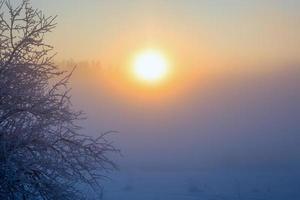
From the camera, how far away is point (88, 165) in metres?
11.7

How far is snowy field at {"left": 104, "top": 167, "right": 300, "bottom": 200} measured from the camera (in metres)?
26.1

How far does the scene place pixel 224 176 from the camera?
3653cm

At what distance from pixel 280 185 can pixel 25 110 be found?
861 inches

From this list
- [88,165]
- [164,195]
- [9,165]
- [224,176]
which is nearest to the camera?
[9,165]

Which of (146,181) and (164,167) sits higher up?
(164,167)

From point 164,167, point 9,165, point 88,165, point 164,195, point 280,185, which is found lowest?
point 9,165

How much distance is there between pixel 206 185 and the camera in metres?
31.1

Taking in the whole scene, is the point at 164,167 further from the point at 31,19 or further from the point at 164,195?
the point at 31,19

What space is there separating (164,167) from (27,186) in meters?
31.9

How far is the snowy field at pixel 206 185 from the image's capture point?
85.5 feet

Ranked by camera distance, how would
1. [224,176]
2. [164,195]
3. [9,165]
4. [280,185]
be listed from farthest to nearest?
[224,176] → [280,185] → [164,195] → [9,165]

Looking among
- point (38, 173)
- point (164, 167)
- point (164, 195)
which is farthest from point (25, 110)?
point (164, 167)

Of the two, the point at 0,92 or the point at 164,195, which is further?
the point at 164,195

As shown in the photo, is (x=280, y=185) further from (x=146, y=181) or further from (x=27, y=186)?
(x=27, y=186)
